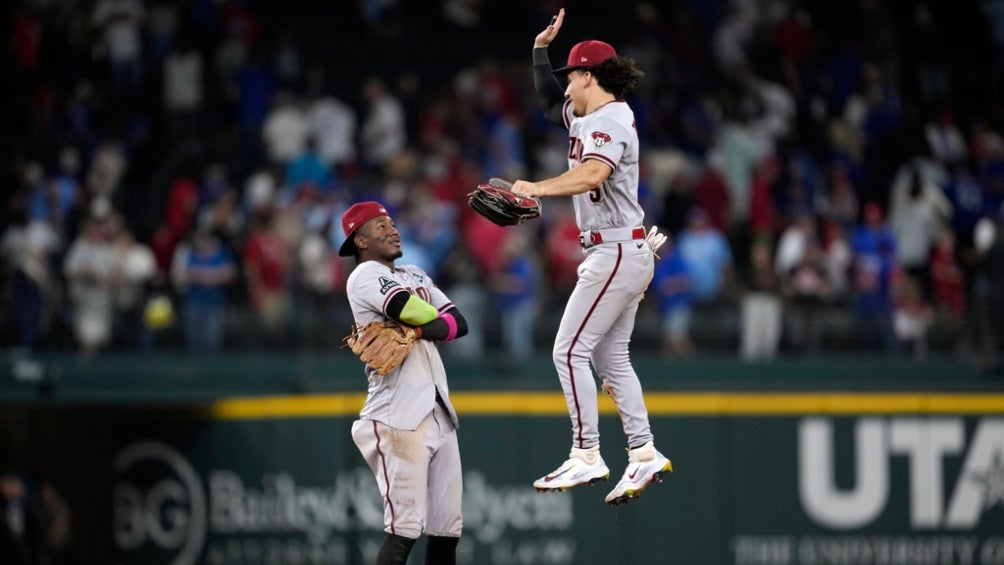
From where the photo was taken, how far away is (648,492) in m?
14.1

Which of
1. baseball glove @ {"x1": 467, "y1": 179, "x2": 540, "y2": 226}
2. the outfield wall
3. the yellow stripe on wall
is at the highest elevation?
baseball glove @ {"x1": 467, "y1": 179, "x2": 540, "y2": 226}

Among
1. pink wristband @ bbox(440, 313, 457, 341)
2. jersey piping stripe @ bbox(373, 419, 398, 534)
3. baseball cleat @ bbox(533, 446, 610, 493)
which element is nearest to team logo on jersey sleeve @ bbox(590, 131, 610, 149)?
pink wristband @ bbox(440, 313, 457, 341)

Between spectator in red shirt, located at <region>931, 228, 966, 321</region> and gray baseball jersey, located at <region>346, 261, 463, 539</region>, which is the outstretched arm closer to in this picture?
gray baseball jersey, located at <region>346, 261, 463, 539</region>

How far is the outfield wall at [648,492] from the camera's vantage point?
→ 1434cm

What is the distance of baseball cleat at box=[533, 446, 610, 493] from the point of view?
859 cm

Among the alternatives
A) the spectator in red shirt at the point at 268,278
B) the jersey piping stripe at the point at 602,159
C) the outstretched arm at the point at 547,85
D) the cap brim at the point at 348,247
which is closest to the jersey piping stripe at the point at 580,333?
the jersey piping stripe at the point at 602,159

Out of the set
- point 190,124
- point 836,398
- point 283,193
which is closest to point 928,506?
point 836,398

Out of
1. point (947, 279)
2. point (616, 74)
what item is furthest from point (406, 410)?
point (947, 279)

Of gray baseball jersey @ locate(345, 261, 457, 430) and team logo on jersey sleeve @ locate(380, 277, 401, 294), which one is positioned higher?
team logo on jersey sleeve @ locate(380, 277, 401, 294)

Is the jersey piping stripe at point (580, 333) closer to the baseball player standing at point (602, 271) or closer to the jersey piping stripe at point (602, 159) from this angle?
the baseball player standing at point (602, 271)

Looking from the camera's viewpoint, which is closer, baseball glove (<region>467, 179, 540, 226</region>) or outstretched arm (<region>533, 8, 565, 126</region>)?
baseball glove (<region>467, 179, 540, 226</region>)

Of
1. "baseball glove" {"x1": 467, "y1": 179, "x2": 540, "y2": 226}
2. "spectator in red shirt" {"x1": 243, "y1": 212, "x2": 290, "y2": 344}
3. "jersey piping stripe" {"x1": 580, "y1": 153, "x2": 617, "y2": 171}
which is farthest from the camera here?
"spectator in red shirt" {"x1": 243, "y1": 212, "x2": 290, "y2": 344}

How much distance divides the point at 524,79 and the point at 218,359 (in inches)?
230

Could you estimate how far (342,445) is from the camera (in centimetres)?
1503
